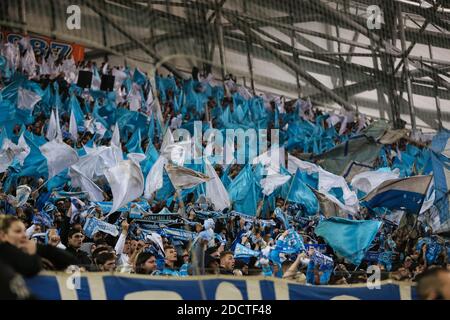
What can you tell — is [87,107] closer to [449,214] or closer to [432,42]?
[449,214]

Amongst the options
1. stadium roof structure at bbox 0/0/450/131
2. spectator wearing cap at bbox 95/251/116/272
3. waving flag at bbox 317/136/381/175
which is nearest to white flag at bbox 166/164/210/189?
waving flag at bbox 317/136/381/175

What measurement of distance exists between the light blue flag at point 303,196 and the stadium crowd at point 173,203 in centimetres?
2

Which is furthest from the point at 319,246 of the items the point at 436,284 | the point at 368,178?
the point at 436,284

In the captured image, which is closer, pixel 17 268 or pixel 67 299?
pixel 17 268

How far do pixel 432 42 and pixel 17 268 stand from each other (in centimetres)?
2676

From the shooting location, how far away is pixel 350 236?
1046 cm

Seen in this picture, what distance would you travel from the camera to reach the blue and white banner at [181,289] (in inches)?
208

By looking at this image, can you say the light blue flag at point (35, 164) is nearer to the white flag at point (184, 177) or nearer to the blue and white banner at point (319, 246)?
the white flag at point (184, 177)

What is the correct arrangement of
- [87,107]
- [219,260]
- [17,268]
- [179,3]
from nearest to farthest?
[17,268], [219,260], [87,107], [179,3]

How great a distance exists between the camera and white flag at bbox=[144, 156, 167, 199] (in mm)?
12656

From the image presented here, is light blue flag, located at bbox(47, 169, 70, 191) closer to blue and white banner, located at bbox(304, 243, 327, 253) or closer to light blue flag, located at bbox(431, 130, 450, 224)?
blue and white banner, located at bbox(304, 243, 327, 253)

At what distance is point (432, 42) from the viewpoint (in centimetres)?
2967
